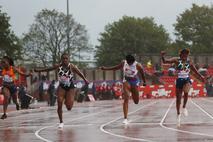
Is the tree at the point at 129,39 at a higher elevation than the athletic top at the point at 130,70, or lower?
higher

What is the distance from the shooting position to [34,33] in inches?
4131

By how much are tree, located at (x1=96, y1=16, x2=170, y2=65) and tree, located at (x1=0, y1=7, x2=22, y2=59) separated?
31715 mm

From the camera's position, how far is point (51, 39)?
105500 mm

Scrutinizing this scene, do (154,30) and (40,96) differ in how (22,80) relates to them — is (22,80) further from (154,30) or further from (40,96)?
(154,30)

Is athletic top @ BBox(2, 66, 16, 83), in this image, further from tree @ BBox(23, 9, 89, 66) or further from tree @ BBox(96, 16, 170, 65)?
tree @ BBox(96, 16, 170, 65)

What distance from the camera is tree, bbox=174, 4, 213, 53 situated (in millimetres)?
118438

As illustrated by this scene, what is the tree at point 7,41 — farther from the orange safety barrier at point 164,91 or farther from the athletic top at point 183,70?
the athletic top at point 183,70

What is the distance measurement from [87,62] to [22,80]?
58.2 m

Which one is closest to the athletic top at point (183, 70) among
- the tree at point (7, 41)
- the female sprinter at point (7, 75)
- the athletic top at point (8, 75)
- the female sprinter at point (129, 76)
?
the female sprinter at point (129, 76)

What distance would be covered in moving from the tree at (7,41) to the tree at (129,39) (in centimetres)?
3171

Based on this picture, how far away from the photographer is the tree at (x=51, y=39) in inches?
4139

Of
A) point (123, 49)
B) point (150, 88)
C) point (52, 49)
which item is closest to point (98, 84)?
point (150, 88)

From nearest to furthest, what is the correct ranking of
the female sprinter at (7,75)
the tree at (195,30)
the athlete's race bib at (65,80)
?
the athlete's race bib at (65,80), the female sprinter at (7,75), the tree at (195,30)

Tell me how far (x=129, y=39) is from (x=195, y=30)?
12503 millimetres
